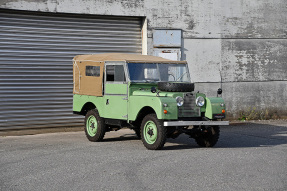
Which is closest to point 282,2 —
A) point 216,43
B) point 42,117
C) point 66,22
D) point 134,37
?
point 216,43

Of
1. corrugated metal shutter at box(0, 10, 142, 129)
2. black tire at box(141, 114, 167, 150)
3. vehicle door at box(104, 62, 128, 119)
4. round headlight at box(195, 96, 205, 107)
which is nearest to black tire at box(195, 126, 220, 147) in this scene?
round headlight at box(195, 96, 205, 107)

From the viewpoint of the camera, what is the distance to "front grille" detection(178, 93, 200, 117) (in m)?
9.82

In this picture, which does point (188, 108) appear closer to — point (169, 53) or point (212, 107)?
point (212, 107)

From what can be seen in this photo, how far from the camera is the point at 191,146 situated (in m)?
10.6

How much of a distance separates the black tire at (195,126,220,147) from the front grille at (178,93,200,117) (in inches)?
16.7

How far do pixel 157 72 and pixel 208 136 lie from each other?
1868mm

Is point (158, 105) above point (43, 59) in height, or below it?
below

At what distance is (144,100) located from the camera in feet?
32.3

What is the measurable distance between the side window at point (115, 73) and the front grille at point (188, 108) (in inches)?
61.0

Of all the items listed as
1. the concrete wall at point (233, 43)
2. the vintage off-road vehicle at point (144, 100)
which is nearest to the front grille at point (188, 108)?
the vintage off-road vehicle at point (144, 100)

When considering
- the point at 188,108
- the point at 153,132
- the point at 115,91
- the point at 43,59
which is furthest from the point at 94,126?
the point at 43,59

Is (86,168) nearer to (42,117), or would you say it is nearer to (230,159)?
(230,159)

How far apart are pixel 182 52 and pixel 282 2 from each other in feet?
14.4

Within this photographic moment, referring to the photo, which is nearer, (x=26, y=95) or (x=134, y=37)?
(x=26, y=95)
